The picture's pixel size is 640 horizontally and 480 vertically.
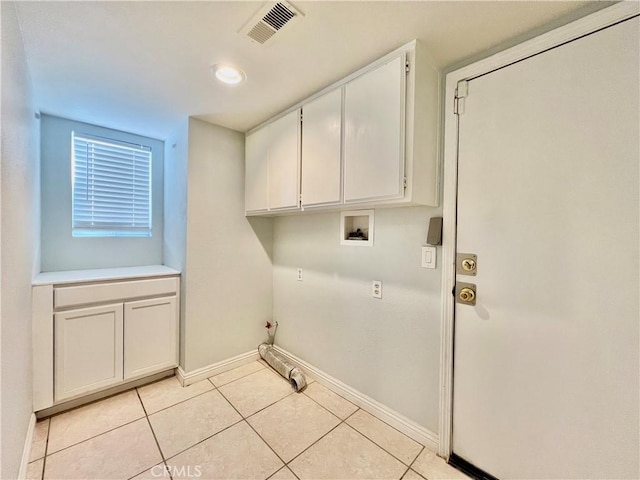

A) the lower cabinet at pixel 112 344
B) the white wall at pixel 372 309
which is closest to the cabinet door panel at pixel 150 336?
the lower cabinet at pixel 112 344

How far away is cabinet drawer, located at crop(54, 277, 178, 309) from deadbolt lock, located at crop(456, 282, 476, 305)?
2219 millimetres

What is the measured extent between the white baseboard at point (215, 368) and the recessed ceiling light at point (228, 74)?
2320 mm

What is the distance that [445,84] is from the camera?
150 centimetres

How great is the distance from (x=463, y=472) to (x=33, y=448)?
248 cm

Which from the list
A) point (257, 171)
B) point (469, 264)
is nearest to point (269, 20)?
point (257, 171)

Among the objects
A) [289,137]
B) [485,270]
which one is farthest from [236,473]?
[289,137]

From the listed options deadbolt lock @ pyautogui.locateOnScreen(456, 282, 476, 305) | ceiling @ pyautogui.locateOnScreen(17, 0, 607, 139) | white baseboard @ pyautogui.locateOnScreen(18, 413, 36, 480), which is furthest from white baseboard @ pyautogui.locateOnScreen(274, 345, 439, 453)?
ceiling @ pyautogui.locateOnScreen(17, 0, 607, 139)

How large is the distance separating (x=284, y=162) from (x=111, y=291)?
1.68 meters

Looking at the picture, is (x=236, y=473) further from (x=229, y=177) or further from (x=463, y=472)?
(x=229, y=177)

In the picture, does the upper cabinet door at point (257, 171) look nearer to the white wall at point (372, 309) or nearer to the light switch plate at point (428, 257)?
the white wall at point (372, 309)

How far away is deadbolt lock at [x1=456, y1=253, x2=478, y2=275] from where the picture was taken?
1394 mm

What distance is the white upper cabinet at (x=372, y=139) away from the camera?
53.1 inches

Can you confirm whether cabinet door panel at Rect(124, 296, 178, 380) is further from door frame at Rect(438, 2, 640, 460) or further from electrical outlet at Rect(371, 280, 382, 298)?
Answer: door frame at Rect(438, 2, 640, 460)

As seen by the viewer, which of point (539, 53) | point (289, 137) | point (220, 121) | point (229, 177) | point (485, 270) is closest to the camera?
point (539, 53)
